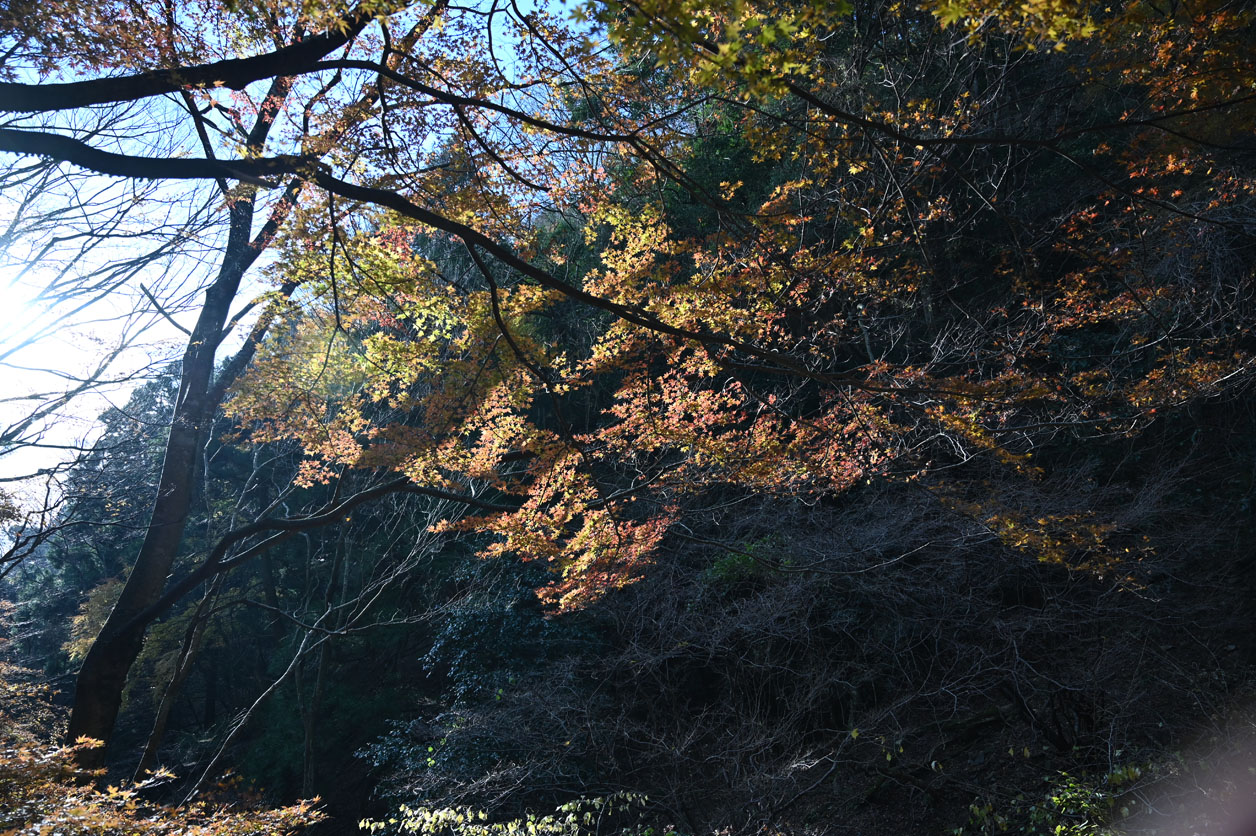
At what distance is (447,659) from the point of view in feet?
34.5

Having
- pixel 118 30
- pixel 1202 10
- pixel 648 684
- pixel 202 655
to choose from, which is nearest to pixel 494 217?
pixel 118 30

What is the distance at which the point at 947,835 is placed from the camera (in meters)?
6.00

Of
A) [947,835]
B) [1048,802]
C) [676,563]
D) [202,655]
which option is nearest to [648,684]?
[676,563]

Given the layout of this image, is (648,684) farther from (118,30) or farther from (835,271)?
(118,30)

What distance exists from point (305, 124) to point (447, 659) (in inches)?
320

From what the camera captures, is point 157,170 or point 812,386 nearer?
point 157,170

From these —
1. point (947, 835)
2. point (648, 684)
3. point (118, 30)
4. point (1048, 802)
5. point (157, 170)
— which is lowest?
point (947, 835)

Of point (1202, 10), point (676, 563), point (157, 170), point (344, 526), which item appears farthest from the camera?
point (344, 526)

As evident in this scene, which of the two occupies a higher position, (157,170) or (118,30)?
(118,30)

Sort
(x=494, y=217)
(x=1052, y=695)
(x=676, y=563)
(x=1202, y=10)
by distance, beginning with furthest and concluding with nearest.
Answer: (x=676, y=563) < (x=1052, y=695) < (x=494, y=217) < (x=1202, y=10)

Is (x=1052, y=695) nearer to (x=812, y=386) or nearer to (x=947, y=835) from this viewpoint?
(x=947, y=835)

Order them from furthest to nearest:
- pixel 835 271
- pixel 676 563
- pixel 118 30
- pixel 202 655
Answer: pixel 202 655 → pixel 676 563 → pixel 835 271 → pixel 118 30

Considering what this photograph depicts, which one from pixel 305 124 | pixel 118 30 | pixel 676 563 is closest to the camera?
pixel 118 30

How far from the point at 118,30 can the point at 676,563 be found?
6.87 m
